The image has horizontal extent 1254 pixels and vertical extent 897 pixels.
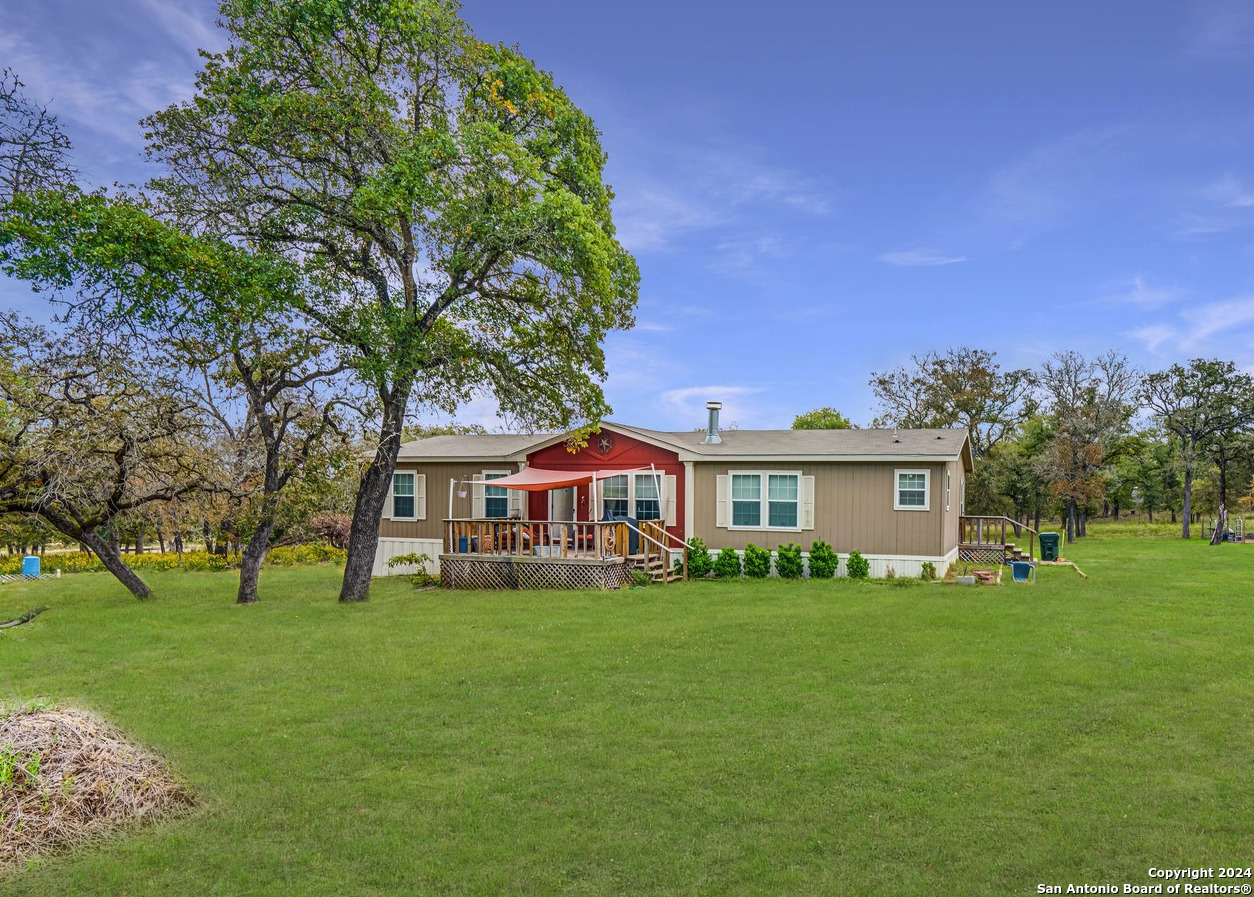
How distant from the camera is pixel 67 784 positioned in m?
4.68

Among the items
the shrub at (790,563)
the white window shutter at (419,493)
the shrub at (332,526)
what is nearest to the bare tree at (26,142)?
the white window shutter at (419,493)

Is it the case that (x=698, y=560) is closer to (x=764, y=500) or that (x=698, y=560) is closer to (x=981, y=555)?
(x=764, y=500)

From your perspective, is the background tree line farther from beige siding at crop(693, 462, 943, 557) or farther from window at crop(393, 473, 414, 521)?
window at crop(393, 473, 414, 521)

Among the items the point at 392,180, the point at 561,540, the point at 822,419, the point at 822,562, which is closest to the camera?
the point at 392,180

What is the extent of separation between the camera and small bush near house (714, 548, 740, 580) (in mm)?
17781

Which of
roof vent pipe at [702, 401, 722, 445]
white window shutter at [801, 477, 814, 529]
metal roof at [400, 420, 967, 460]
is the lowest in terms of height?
white window shutter at [801, 477, 814, 529]

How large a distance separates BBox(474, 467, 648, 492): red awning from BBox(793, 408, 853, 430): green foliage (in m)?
23.9

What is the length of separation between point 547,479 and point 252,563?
6.70 metres

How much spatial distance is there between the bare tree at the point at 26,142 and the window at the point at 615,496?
13.6 meters

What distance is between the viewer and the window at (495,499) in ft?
66.0

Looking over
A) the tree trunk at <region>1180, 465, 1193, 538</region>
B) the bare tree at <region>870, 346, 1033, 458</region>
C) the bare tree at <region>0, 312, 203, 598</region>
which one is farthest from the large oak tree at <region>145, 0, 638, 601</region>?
the tree trunk at <region>1180, 465, 1193, 538</region>

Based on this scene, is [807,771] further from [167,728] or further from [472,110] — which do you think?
[472,110]

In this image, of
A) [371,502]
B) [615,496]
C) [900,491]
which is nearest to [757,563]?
[900,491]

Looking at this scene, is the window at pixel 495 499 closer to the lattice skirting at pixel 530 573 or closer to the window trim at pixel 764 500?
the lattice skirting at pixel 530 573
